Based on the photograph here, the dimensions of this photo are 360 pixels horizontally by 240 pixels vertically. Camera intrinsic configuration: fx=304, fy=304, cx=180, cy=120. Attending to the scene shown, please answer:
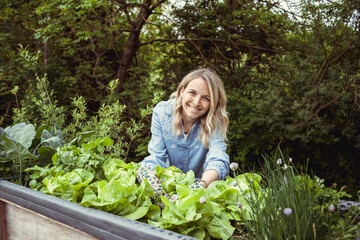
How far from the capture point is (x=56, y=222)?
1340 mm

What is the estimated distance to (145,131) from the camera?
5.21m

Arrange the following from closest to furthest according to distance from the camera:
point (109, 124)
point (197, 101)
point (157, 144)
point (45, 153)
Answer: point (45, 153), point (197, 101), point (157, 144), point (109, 124)

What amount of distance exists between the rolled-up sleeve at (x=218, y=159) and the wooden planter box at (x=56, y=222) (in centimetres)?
88

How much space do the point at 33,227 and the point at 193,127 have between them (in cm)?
125

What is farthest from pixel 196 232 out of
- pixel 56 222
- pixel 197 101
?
pixel 197 101

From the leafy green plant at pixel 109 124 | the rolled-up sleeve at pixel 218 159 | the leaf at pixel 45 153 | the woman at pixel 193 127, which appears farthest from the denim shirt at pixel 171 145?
the leaf at pixel 45 153

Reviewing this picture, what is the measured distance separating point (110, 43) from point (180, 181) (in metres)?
4.73

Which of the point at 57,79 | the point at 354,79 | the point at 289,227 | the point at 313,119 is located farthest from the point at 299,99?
the point at 57,79

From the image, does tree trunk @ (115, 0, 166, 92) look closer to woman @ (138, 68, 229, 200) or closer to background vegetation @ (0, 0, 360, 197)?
background vegetation @ (0, 0, 360, 197)

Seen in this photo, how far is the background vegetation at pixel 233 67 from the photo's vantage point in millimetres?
3822

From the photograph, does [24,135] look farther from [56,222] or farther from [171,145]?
[171,145]

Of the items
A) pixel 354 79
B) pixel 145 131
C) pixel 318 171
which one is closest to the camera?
pixel 354 79

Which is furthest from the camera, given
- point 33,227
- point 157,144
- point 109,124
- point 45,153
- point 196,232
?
point 109,124

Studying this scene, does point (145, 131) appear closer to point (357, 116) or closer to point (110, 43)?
point (110, 43)
